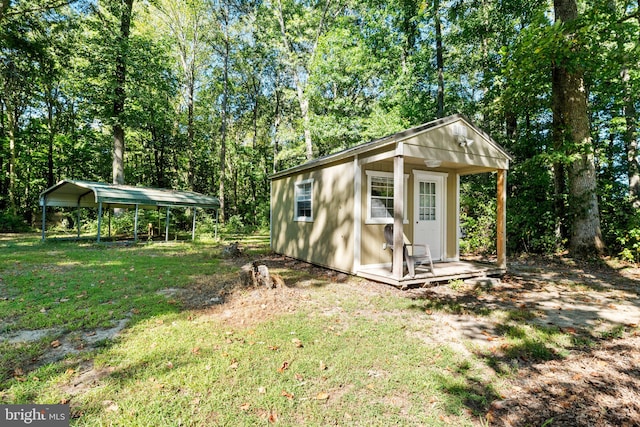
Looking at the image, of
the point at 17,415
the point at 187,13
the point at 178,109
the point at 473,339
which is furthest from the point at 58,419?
the point at 178,109

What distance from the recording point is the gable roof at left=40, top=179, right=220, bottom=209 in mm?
11086

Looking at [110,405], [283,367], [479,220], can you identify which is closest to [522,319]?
[283,367]

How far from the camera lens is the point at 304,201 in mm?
8398

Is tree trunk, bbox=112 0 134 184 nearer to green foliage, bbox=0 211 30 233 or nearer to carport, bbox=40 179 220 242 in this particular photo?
carport, bbox=40 179 220 242

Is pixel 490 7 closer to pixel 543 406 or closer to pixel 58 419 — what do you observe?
pixel 543 406

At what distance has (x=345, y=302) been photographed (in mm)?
4703

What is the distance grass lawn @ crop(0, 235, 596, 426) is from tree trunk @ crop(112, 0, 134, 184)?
488 inches

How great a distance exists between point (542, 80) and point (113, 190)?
592 inches

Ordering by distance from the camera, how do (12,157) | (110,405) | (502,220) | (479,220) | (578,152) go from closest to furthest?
(110,405), (502,220), (578,152), (479,220), (12,157)

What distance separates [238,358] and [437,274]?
427 cm

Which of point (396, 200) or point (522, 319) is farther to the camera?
point (396, 200)

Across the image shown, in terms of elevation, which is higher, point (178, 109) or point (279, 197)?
point (178, 109)

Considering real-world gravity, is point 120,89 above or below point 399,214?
above

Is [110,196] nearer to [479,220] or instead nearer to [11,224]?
[11,224]
